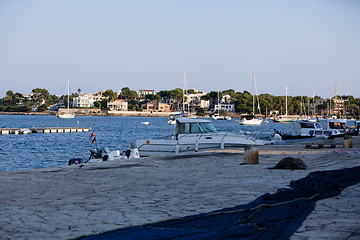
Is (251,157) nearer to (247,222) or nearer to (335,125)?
(247,222)

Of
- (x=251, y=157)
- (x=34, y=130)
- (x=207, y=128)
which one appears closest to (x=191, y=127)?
(x=207, y=128)

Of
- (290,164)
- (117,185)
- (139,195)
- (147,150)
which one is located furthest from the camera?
(147,150)

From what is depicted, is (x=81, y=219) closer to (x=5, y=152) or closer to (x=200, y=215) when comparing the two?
(x=200, y=215)

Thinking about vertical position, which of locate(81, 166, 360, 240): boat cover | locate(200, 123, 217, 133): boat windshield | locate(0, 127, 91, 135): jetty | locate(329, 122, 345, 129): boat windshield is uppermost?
locate(200, 123, 217, 133): boat windshield

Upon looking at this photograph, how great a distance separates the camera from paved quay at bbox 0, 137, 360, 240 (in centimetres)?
581

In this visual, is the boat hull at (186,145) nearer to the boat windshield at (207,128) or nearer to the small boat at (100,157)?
the boat windshield at (207,128)

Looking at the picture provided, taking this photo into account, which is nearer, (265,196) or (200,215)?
(200,215)

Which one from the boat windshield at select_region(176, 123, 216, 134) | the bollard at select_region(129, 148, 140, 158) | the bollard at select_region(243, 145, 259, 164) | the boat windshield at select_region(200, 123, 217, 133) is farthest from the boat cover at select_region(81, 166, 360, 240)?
the boat windshield at select_region(200, 123, 217, 133)

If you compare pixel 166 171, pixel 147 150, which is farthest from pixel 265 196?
pixel 147 150

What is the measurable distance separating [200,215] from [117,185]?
3.87 meters

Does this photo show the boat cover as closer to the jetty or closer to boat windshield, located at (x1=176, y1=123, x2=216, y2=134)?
boat windshield, located at (x1=176, y1=123, x2=216, y2=134)

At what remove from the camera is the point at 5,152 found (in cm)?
3853

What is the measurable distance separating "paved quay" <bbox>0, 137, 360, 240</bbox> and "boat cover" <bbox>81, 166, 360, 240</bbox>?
20cm

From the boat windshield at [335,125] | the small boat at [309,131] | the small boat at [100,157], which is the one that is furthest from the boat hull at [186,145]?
the boat windshield at [335,125]
